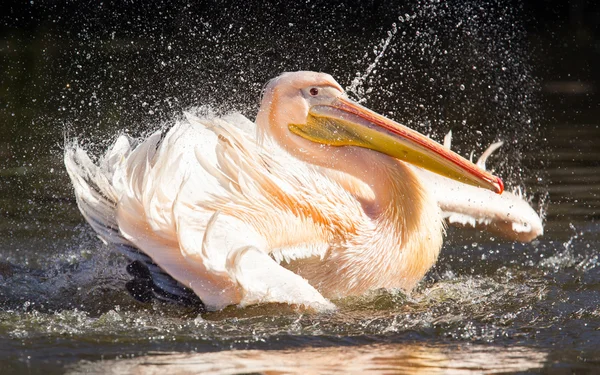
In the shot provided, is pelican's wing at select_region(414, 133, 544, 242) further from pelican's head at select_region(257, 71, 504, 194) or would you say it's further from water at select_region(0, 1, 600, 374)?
pelican's head at select_region(257, 71, 504, 194)

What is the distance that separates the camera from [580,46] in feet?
39.7

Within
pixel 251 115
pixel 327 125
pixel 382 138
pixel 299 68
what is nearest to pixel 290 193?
pixel 327 125

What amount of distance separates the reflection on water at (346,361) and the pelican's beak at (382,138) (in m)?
1.03

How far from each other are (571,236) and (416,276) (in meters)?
1.61

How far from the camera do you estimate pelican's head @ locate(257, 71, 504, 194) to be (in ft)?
15.3

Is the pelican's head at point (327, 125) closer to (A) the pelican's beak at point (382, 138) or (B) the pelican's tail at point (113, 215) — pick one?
(A) the pelican's beak at point (382, 138)

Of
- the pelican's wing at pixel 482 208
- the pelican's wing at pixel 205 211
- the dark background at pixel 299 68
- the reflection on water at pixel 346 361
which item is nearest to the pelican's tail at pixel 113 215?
the pelican's wing at pixel 205 211

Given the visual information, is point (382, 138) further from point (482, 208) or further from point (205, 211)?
point (482, 208)

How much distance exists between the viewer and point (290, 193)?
4.59m

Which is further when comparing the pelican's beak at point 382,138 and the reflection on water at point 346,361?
the pelican's beak at point 382,138

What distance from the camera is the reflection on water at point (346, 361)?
3.54 meters

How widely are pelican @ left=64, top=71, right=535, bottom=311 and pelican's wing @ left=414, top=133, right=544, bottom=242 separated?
55 centimetres

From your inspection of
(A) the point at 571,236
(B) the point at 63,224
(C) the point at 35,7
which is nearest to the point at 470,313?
(A) the point at 571,236

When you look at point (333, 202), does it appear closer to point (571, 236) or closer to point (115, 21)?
point (571, 236)
